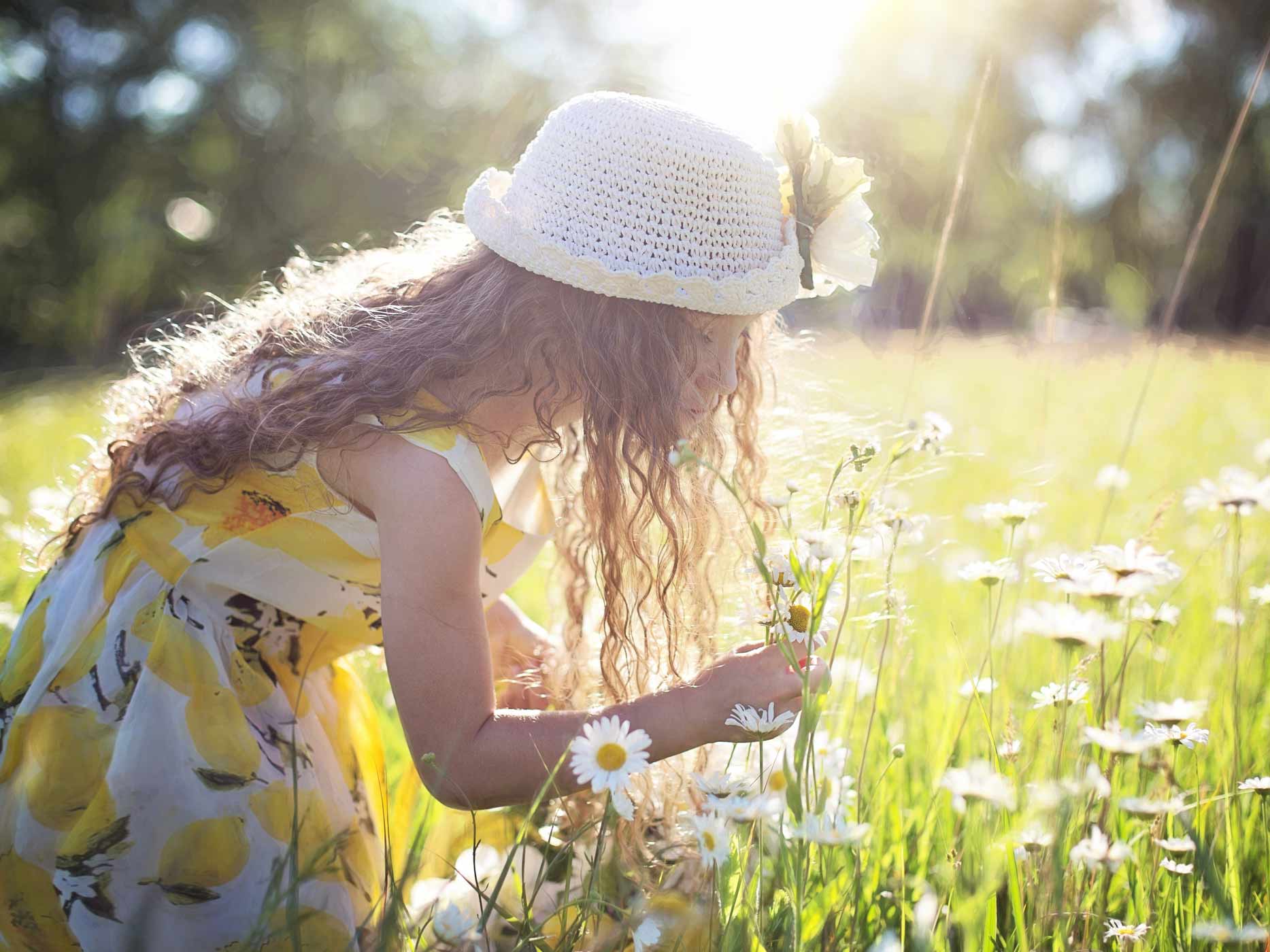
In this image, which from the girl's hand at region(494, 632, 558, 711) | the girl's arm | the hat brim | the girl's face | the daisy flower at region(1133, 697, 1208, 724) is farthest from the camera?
the girl's hand at region(494, 632, 558, 711)

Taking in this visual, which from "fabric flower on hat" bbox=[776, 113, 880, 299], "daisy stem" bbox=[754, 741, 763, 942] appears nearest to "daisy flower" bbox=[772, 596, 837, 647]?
"daisy stem" bbox=[754, 741, 763, 942]

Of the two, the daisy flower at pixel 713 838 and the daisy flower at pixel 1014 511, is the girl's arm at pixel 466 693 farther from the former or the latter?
the daisy flower at pixel 1014 511

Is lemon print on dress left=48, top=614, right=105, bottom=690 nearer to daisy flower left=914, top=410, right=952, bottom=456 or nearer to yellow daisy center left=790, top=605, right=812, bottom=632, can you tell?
yellow daisy center left=790, top=605, right=812, bottom=632

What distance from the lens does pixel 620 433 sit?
154cm

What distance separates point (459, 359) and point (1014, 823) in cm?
95

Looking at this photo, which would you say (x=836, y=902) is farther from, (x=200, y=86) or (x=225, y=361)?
(x=200, y=86)

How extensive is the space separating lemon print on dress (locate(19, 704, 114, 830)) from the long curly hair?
32 cm

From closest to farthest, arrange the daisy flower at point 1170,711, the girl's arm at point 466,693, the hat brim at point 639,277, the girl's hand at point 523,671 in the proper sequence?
the daisy flower at point 1170,711
the girl's arm at point 466,693
the hat brim at point 639,277
the girl's hand at point 523,671

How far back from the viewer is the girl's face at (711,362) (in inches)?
58.4

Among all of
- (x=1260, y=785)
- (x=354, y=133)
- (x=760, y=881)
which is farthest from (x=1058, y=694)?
(x=354, y=133)

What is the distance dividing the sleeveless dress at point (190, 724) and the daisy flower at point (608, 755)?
382 millimetres

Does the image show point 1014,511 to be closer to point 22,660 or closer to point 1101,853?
point 1101,853

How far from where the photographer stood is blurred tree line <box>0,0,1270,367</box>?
1529cm

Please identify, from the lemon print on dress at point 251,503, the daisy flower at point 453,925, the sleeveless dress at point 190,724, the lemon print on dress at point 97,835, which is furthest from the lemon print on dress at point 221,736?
the daisy flower at point 453,925
